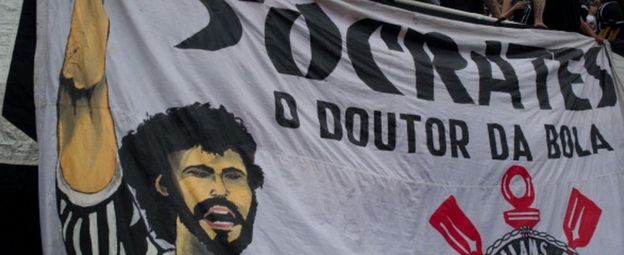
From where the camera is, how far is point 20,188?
4227 millimetres

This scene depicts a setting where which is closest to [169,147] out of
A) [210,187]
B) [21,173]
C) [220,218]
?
[210,187]

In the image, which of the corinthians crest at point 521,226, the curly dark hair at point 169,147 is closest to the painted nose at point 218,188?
the curly dark hair at point 169,147

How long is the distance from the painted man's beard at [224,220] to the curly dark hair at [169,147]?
0.6 inches

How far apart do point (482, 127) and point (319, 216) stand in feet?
4.84

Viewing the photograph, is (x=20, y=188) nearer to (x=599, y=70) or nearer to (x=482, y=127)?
(x=482, y=127)

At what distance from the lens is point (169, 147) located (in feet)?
13.5

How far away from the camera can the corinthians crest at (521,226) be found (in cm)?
509

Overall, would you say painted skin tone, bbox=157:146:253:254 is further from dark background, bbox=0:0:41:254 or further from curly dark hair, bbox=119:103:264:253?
dark background, bbox=0:0:41:254

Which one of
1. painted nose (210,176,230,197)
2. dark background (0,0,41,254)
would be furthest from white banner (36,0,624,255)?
dark background (0,0,41,254)

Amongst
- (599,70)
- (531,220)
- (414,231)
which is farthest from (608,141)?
(414,231)

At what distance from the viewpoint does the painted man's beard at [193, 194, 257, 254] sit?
4.08 m

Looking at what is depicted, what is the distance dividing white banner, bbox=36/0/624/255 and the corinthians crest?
0.03 feet

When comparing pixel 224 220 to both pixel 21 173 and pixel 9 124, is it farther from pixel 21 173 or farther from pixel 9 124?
pixel 9 124

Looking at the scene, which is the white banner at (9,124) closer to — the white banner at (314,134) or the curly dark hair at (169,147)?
the white banner at (314,134)
